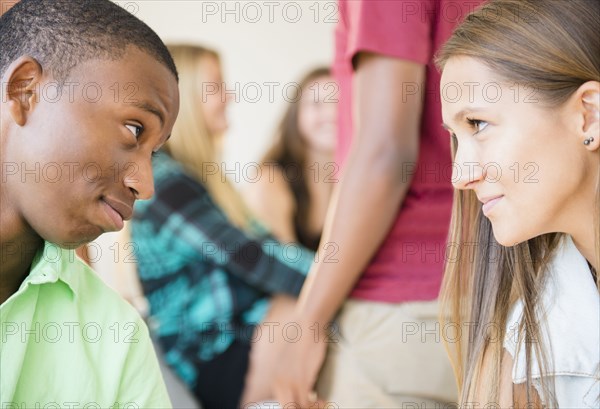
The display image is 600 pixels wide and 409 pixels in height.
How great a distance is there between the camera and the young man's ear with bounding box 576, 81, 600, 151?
1076 mm

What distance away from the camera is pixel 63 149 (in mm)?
1045

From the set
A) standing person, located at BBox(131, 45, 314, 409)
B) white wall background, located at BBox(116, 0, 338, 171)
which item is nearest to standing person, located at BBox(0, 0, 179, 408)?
standing person, located at BBox(131, 45, 314, 409)

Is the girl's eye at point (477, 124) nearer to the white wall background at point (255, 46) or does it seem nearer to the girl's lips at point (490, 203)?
the girl's lips at point (490, 203)

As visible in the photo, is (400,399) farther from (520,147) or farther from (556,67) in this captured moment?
(556,67)

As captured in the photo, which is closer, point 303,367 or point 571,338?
point 571,338

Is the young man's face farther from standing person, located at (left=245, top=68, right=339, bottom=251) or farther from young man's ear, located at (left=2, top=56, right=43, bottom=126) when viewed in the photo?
standing person, located at (left=245, top=68, right=339, bottom=251)

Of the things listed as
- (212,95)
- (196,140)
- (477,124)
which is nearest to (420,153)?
(477,124)

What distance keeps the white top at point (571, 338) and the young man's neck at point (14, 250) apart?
0.65 metres

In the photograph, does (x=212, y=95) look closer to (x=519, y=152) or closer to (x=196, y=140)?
(x=196, y=140)

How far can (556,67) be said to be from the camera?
1.08 m

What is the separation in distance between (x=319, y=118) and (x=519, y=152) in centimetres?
210

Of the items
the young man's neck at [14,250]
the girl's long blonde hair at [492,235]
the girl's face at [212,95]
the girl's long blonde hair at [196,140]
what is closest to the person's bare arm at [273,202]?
the girl's long blonde hair at [196,140]

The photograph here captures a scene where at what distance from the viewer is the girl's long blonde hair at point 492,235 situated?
1.08 meters

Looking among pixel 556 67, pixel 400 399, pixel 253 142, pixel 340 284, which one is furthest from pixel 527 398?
pixel 253 142
